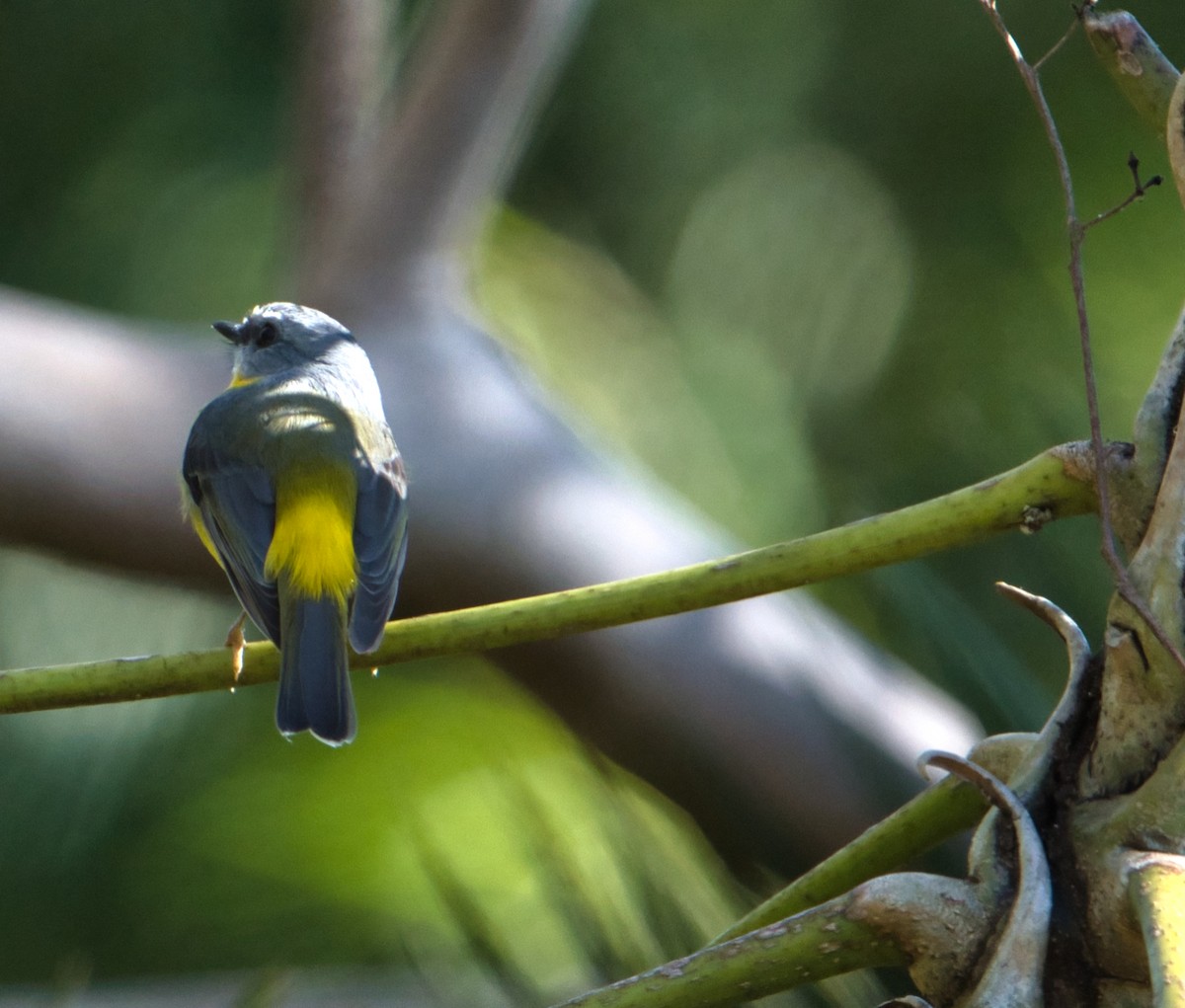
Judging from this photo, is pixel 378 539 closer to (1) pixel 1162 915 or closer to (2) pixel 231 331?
(2) pixel 231 331

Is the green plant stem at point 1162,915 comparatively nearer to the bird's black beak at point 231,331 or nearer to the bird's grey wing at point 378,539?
the bird's grey wing at point 378,539

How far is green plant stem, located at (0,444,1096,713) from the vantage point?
933 millimetres

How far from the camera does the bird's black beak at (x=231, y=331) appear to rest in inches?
105

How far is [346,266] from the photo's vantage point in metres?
3.30

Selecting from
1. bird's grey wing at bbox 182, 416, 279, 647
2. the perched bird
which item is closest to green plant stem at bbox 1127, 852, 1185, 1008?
the perched bird

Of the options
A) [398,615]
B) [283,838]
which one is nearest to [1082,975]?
[398,615]

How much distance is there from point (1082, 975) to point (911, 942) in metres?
0.10

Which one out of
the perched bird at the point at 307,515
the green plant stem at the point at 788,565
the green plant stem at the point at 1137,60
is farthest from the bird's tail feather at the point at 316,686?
the green plant stem at the point at 1137,60

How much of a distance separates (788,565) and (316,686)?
1.07 meters

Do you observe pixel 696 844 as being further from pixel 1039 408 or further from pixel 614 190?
pixel 614 190

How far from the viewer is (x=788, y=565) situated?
0.94 metres

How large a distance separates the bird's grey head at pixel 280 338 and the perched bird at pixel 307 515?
2.3 inches

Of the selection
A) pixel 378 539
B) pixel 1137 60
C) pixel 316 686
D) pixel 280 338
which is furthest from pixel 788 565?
pixel 280 338

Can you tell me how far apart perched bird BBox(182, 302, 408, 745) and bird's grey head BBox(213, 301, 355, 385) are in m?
0.06
